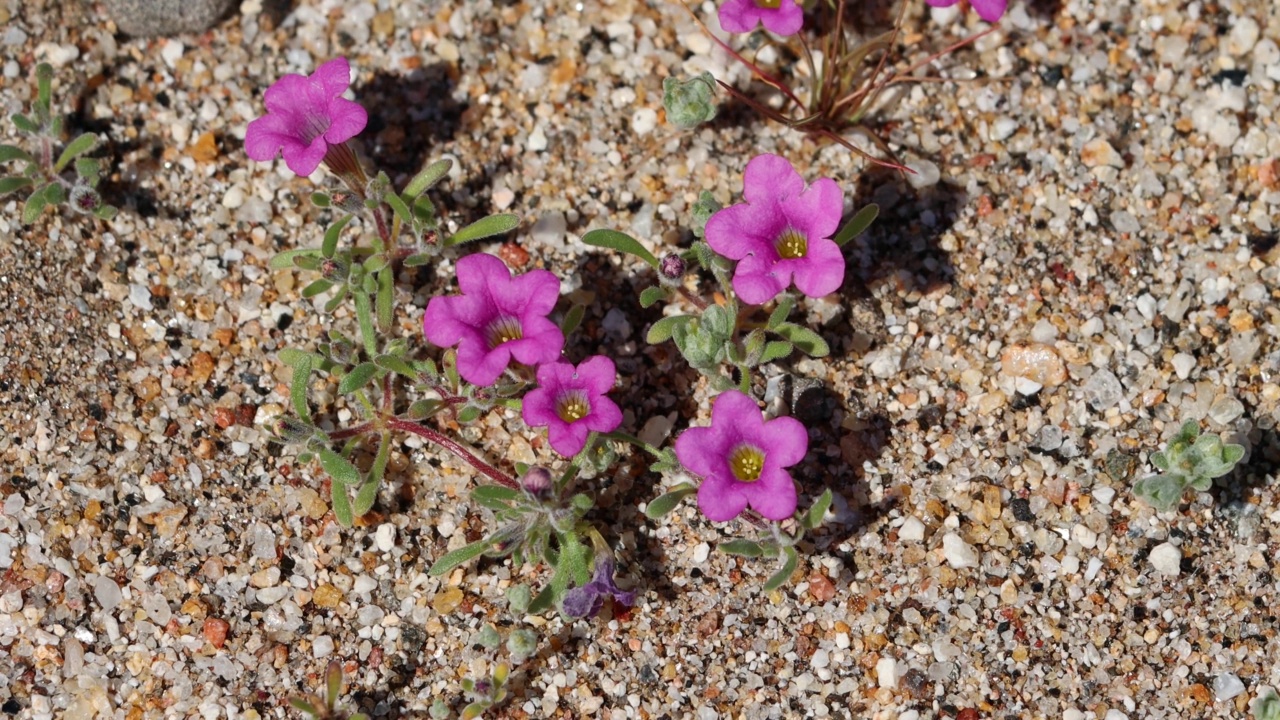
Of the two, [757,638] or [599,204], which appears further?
[599,204]

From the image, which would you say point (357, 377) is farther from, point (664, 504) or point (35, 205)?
point (35, 205)

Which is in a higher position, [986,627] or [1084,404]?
[1084,404]

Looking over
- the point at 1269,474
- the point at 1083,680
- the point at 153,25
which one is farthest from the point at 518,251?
the point at 1269,474

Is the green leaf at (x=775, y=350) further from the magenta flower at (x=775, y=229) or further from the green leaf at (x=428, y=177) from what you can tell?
the green leaf at (x=428, y=177)

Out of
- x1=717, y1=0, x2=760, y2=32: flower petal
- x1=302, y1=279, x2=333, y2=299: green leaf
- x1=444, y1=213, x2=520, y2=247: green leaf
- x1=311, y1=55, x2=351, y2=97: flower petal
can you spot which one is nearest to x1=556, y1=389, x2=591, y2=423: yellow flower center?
x1=444, y1=213, x2=520, y2=247: green leaf

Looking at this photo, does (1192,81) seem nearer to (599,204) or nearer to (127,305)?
(599,204)

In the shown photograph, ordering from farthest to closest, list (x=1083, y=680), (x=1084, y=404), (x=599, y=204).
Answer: (x=599, y=204)
(x=1084, y=404)
(x=1083, y=680)

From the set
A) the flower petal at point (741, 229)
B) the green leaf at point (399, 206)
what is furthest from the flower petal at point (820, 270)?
the green leaf at point (399, 206)
